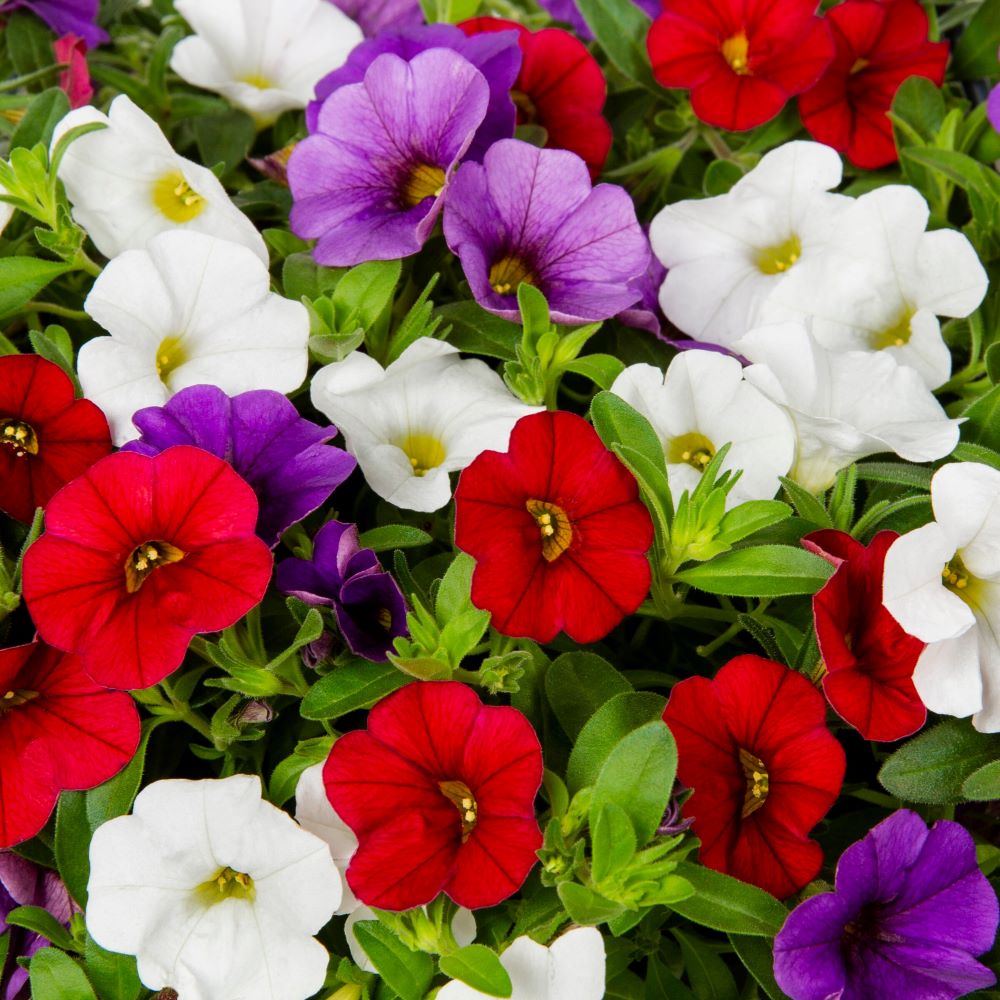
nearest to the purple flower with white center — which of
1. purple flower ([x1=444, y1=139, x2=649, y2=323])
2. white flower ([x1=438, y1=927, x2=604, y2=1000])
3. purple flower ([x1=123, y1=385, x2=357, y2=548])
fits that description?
purple flower ([x1=444, y1=139, x2=649, y2=323])

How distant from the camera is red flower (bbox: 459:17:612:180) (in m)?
0.90

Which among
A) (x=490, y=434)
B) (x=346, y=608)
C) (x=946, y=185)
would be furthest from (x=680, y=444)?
(x=946, y=185)

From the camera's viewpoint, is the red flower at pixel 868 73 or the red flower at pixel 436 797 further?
the red flower at pixel 868 73

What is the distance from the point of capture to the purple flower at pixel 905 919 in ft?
1.99

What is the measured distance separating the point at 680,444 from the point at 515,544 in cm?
16

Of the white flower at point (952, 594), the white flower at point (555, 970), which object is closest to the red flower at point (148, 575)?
the white flower at point (555, 970)

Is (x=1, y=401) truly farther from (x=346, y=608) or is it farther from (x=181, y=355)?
(x=346, y=608)

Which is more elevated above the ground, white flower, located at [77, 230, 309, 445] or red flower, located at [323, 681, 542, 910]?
white flower, located at [77, 230, 309, 445]

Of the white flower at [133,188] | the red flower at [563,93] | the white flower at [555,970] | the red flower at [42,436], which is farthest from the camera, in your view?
the red flower at [563,93]

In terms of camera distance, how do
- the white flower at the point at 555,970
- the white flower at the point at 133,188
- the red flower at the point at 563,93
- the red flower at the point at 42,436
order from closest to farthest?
the white flower at the point at 555,970, the red flower at the point at 42,436, the white flower at the point at 133,188, the red flower at the point at 563,93

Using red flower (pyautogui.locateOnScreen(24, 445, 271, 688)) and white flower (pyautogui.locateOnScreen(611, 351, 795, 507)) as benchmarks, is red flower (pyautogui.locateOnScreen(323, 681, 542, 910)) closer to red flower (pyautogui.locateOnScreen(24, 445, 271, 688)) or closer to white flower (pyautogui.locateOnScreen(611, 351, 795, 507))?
red flower (pyautogui.locateOnScreen(24, 445, 271, 688))

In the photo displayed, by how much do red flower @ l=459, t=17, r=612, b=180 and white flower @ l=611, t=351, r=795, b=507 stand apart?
0.27 m

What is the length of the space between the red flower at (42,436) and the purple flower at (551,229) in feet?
0.84

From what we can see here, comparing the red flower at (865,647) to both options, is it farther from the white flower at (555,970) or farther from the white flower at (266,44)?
the white flower at (266,44)
